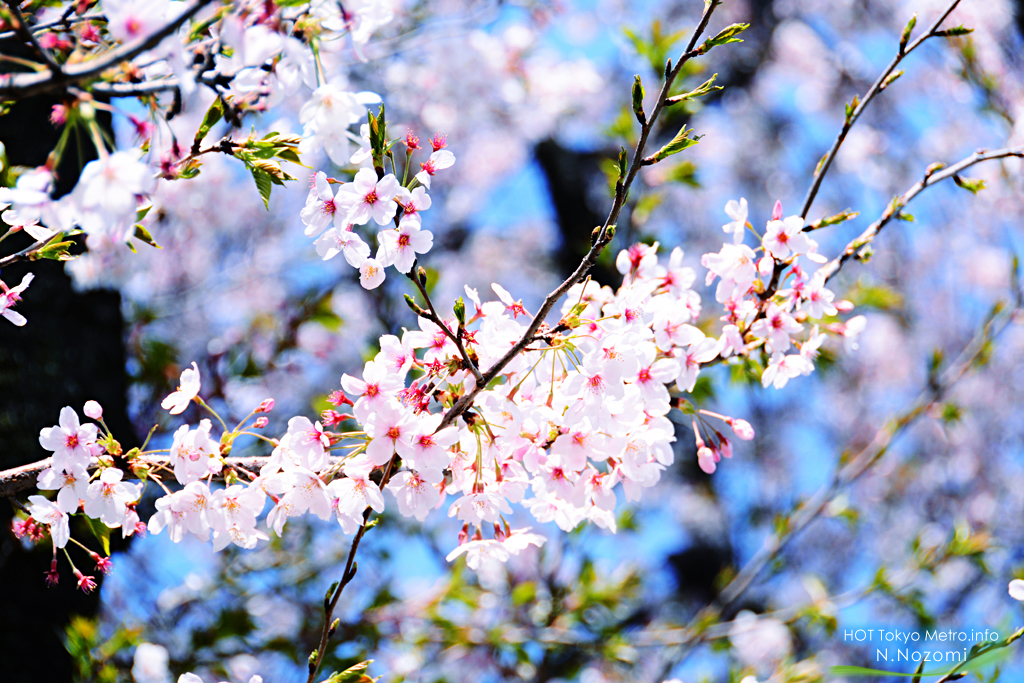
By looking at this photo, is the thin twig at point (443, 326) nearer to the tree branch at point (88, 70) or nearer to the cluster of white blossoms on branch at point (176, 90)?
the cluster of white blossoms on branch at point (176, 90)

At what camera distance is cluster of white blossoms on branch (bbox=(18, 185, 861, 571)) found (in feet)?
3.17

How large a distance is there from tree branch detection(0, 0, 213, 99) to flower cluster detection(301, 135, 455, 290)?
337mm

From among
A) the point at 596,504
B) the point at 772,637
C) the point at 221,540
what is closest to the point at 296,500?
the point at 221,540

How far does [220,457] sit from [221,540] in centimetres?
13

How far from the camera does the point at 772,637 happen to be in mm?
6141

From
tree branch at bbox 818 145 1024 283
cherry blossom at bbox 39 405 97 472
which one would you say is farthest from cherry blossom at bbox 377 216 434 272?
tree branch at bbox 818 145 1024 283

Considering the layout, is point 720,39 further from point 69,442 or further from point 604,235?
point 69,442

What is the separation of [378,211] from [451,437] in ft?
1.18

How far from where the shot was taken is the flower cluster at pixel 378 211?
95cm

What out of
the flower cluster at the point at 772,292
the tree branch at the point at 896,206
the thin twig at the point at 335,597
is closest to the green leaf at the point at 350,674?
the thin twig at the point at 335,597

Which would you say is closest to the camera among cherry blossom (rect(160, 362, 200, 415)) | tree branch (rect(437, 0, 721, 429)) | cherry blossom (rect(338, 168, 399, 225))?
tree branch (rect(437, 0, 721, 429))

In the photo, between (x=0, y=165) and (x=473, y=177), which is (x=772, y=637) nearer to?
(x=473, y=177)

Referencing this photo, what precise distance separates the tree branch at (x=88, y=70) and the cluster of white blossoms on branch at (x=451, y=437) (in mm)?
359

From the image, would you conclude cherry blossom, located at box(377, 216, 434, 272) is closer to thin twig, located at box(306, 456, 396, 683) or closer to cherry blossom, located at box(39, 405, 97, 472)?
thin twig, located at box(306, 456, 396, 683)
